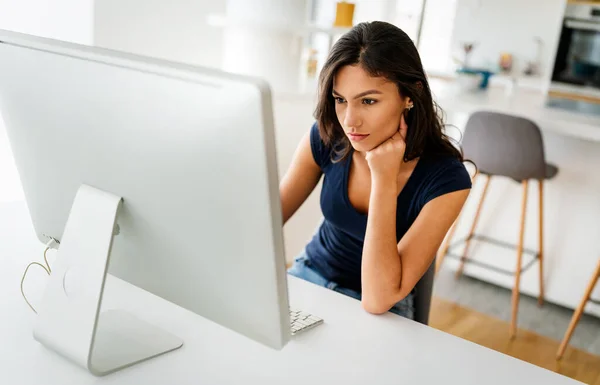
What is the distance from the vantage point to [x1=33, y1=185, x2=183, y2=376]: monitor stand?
93 centimetres

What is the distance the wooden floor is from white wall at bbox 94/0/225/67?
149 centimetres

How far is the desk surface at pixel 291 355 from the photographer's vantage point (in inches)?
38.1

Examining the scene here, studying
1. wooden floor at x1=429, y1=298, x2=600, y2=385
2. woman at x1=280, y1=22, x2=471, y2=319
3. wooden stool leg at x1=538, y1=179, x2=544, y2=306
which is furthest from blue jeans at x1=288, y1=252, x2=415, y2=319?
wooden stool leg at x1=538, y1=179, x2=544, y2=306

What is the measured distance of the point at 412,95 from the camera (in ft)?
4.57

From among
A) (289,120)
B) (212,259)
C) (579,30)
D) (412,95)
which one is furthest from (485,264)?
(212,259)

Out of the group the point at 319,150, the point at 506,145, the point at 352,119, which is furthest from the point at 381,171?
the point at 506,145

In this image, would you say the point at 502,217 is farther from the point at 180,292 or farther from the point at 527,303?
the point at 180,292

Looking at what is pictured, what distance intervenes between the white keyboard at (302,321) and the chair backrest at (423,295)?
1.31 ft

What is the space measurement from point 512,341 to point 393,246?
5.64 feet

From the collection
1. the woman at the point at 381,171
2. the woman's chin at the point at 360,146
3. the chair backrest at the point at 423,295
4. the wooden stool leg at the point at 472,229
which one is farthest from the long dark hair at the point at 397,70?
the wooden stool leg at the point at 472,229

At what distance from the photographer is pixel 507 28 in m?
4.36

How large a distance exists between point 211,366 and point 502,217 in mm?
2528

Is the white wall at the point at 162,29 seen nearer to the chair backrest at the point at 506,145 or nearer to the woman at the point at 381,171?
the woman at the point at 381,171

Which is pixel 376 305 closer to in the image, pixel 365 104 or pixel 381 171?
pixel 381 171
